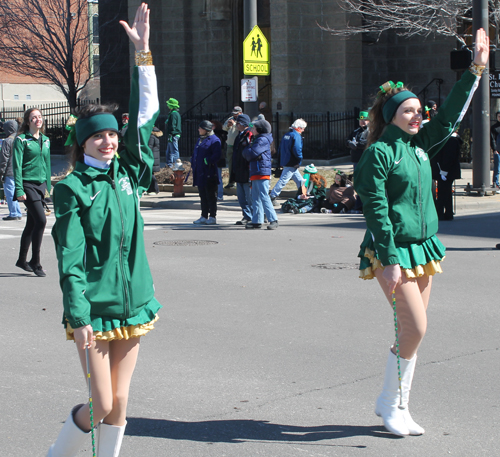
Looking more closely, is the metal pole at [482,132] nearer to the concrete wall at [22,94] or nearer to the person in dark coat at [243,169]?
the person in dark coat at [243,169]

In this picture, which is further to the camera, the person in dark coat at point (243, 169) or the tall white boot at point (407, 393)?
the person in dark coat at point (243, 169)

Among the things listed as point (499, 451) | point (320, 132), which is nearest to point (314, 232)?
point (499, 451)

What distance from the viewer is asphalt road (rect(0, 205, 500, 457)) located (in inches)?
173

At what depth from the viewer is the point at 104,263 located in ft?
11.5

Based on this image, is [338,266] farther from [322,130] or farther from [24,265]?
[322,130]

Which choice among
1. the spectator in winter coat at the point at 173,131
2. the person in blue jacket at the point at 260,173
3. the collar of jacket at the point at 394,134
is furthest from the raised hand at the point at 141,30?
the spectator in winter coat at the point at 173,131

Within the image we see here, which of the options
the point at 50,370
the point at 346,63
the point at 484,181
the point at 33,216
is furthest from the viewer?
the point at 346,63

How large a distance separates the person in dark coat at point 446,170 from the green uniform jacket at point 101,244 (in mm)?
10825

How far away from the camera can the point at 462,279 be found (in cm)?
885

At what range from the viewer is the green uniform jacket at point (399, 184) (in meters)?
4.26

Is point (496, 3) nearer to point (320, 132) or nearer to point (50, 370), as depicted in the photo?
point (320, 132)

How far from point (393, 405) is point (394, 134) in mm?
1511

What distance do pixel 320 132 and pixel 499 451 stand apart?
21.7m

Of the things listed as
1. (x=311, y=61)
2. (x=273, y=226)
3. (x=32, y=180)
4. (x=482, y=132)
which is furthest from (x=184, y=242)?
(x=311, y=61)
